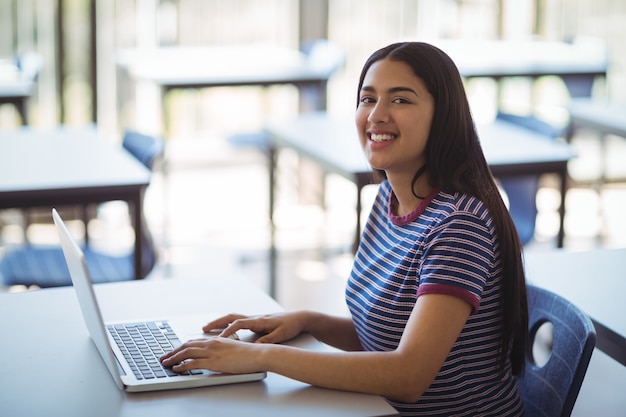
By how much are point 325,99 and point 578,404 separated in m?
2.34

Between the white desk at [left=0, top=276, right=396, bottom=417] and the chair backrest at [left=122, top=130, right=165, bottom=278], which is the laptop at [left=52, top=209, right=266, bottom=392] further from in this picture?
the chair backrest at [left=122, top=130, right=165, bottom=278]

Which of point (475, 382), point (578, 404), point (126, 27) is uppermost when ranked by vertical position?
point (126, 27)

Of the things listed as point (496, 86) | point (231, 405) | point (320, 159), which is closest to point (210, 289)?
point (231, 405)

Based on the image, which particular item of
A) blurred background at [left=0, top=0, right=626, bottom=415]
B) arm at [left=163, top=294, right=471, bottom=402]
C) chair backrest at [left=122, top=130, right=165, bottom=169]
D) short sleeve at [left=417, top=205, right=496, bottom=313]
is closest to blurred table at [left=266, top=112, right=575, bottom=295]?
chair backrest at [left=122, top=130, right=165, bottom=169]

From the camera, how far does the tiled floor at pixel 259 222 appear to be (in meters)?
4.47

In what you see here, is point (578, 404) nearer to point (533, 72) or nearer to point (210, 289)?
point (210, 289)

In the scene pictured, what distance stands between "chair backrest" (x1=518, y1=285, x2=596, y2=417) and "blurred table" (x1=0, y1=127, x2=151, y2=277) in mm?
1426

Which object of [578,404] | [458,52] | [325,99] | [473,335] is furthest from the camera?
[458,52]

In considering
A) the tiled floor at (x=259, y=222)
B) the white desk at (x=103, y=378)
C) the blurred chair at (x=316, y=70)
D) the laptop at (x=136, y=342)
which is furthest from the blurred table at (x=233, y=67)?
the laptop at (x=136, y=342)

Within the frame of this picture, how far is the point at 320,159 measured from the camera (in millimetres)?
3396

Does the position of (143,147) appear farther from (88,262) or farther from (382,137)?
(382,137)

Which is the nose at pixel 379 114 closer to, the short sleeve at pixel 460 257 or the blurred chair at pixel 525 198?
the short sleeve at pixel 460 257

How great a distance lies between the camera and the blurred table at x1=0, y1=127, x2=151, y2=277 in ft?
9.16

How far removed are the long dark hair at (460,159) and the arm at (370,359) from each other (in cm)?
16
